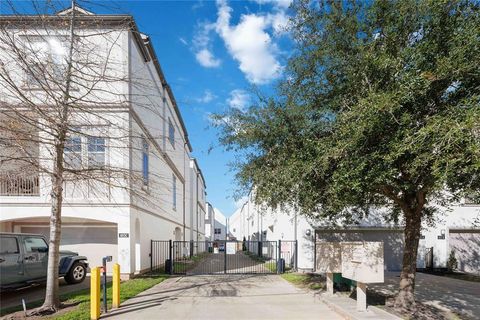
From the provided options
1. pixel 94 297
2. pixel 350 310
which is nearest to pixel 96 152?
pixel 94 297

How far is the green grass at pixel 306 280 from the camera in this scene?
1223 cm

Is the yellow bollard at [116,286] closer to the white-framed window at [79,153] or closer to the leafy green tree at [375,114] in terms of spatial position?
the white-framed window at [79,153]

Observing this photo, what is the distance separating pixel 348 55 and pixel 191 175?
103 ft

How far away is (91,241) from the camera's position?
15.1m

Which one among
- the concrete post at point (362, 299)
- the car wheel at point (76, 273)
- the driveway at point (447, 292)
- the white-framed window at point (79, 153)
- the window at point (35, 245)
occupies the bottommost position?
the driveway at point (447, 292)

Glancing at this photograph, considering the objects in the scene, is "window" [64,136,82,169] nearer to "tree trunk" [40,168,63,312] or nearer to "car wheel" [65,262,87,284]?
"tree trunk" [40,168,63,312]

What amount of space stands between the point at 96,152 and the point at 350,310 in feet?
30.3

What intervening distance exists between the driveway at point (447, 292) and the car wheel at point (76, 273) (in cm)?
1034

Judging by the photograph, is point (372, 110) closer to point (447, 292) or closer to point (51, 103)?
point (51, 103)

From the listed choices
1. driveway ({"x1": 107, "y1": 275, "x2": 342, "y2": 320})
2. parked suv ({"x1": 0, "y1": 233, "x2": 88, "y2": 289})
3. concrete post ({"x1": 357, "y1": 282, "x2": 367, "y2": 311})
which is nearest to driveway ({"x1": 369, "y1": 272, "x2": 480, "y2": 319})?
concrete post ({"x1": 357, "y1": 282, "x2": 367, "y2": 311})

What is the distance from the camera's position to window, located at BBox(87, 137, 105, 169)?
30.8ft

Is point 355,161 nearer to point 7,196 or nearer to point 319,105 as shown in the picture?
point 319,105

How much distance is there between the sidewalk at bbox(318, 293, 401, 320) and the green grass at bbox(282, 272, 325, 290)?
1.99 m

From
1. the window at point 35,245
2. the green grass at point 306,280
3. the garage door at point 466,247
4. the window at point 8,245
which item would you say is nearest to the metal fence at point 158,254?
the window at point 35,245
